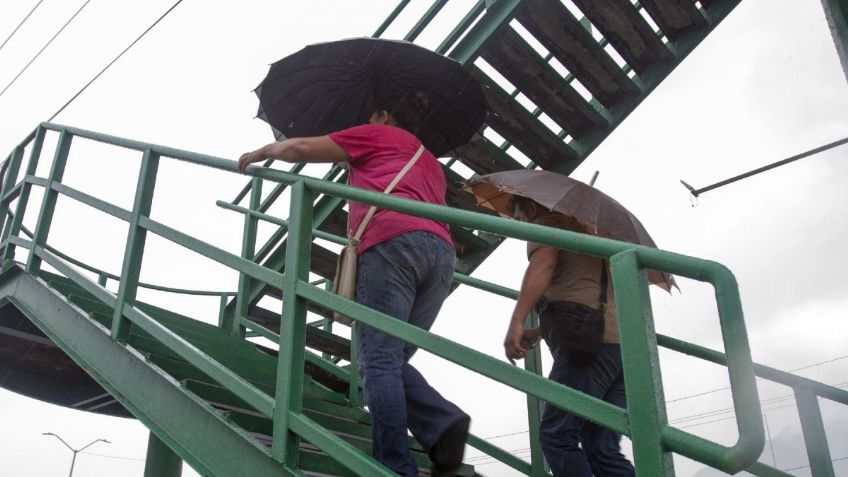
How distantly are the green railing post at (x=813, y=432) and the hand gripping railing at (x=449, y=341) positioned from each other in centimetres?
196

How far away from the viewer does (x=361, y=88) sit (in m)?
4.04

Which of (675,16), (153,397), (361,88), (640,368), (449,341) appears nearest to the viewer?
(640,368)

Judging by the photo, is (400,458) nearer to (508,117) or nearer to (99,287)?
(99,287)

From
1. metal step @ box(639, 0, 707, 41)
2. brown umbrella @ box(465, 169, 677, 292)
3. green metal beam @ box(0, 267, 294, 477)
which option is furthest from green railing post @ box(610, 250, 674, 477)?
metal step @ box(639, 0, 707, 41)

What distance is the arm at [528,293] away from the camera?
2.88 metres

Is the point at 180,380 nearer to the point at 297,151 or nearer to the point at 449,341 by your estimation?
the point at 297,151

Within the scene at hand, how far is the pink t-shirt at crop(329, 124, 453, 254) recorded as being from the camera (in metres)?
2.90

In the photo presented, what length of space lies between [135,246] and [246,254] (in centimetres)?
224

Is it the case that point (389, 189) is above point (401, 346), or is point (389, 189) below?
above

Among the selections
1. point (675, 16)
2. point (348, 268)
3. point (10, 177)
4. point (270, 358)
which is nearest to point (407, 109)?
point (348, 268)

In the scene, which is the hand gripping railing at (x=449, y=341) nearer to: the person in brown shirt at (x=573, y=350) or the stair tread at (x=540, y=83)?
the person in brown shirt at (x=573, y=350)

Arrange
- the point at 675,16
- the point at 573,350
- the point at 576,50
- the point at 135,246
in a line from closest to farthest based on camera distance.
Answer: the point at 573,350 < the point at 135,246 < the point at 576,50 < the point at 675,16

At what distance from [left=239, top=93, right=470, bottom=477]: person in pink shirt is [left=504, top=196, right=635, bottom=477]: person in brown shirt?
1.12ft

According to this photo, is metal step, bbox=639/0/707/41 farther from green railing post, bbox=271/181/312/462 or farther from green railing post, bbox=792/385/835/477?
green railing post, bbox=271/181/312/462
